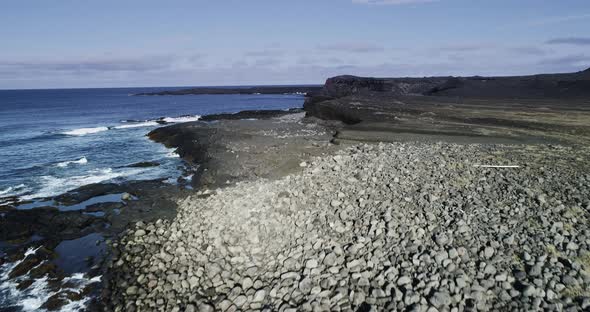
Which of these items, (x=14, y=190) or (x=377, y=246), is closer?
(x=377, y=246)

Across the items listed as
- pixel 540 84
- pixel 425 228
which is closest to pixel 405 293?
pixel 425 228

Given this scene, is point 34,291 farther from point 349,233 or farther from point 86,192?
point 349,233

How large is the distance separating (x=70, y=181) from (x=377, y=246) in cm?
2135

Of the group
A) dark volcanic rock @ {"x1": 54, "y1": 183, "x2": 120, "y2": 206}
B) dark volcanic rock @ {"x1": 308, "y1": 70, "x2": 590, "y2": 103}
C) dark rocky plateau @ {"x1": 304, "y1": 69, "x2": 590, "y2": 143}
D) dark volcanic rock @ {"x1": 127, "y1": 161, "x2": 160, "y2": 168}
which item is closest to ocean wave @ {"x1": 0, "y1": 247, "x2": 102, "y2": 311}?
dark volcanic rock @ {"x1": 54, "y1": 183, "x2": 120, "y2": 206}

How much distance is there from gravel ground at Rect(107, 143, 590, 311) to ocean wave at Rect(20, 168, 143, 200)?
1002 cm

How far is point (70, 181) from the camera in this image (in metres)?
23.1

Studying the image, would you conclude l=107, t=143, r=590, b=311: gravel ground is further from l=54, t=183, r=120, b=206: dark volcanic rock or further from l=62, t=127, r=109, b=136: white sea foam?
l=62, t=127, r=109, b=136: white sea foam

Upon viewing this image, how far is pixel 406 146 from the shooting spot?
22.8 m

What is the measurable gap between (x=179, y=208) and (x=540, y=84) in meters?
74.0

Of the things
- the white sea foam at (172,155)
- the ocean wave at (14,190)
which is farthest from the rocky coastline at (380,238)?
the ocean wave at (14,190)

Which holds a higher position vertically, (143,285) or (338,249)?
(338,249)

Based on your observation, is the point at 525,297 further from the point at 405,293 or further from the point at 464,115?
the point at 464,115

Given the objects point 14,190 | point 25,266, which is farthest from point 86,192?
point 25,266

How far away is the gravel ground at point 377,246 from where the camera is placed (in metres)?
9.09
